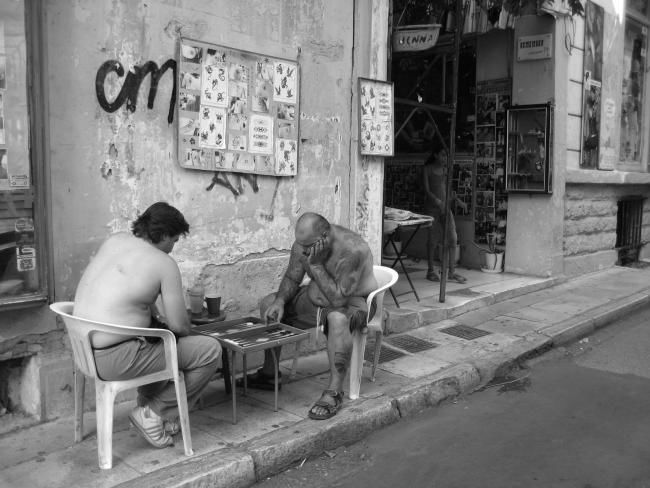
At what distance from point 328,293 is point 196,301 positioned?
36.4 inches

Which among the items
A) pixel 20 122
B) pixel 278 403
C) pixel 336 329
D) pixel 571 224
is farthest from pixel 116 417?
pixel 571 224

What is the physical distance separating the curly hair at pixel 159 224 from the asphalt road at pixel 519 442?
4.87 ft

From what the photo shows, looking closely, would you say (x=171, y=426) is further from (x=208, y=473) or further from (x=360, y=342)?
(x=360, y=342)

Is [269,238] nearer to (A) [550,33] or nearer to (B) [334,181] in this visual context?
(B) [334,181]

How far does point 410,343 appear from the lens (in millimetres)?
6176

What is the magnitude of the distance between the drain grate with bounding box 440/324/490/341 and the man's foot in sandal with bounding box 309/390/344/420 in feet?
7.74

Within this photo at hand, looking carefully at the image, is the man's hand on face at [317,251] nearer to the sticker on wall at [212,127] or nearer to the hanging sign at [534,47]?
the sticker on wall at [212,127]

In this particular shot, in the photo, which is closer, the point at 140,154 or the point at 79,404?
the point at 79,404

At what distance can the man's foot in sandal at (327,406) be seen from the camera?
4238 mm

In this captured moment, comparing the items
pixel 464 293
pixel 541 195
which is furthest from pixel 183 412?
pixel 541 195

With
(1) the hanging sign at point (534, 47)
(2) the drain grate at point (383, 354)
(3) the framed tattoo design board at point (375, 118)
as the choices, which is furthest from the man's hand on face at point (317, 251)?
(1) the hanging sign at point (534, 47)

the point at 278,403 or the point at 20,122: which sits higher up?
the point at 20,122

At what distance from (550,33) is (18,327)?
746 centimetres

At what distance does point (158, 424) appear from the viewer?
3717 mm
